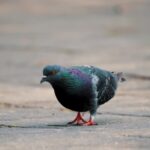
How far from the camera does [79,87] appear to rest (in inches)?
320

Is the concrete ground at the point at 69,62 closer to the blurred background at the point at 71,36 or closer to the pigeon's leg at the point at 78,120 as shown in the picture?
the blurred background at the point at 71,36

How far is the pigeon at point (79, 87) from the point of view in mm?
7965

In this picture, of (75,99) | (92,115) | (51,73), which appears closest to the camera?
(51,73)

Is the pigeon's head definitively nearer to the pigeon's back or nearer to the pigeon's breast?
the pigeon's breast

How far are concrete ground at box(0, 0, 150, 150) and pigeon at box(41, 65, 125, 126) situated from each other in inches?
7.9

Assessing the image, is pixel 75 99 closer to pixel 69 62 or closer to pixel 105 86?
pixel 105 86

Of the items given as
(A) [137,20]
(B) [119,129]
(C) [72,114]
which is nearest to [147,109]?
(C) [72,114]

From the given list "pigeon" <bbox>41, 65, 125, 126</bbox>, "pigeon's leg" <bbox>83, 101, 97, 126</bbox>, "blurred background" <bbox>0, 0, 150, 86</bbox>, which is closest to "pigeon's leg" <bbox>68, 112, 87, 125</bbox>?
"pigeon" <bbox>41, 65, 125, 126</bbox>

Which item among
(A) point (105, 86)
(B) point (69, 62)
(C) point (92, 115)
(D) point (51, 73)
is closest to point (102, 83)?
(A) point (105, 86)

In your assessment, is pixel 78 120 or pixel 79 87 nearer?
pixel 79 87

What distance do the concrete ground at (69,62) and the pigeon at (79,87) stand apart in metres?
0.20

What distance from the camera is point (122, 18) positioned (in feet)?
73.1

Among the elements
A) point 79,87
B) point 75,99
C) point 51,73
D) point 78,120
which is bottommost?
point 78,120

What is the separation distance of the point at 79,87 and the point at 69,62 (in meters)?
6.61
